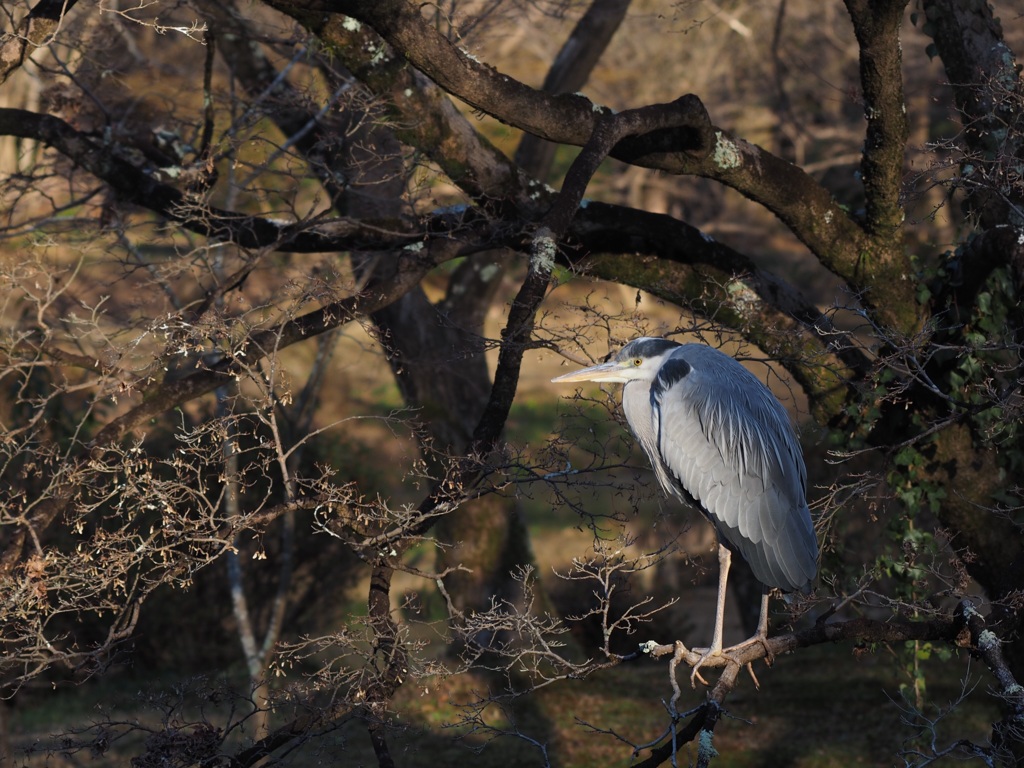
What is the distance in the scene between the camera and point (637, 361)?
4703 mm

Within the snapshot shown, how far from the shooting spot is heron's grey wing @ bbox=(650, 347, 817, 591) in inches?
176

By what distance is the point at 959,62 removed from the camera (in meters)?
5.72

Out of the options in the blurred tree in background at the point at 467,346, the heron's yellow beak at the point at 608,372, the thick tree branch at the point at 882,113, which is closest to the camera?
the blurred tree in background at the point at 467,346

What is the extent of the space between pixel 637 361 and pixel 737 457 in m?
0.56

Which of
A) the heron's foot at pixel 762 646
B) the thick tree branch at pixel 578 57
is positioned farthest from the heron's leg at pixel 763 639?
the thick tree branch at pixel 578 57

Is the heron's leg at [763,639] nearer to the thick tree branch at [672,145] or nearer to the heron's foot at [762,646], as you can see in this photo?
the heron's foot at [762,646]

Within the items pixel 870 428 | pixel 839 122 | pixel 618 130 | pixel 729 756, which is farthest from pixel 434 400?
pixel 839 122

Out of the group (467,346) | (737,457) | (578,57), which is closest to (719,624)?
(737,457)

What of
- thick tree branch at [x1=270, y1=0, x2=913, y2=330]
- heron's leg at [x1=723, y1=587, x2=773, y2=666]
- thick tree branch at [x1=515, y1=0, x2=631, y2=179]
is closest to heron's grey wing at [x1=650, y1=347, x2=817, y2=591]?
heron's leg at [x1=723, y1=587, x2=773, y2=666]

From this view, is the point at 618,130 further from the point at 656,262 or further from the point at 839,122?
the point at 839,122

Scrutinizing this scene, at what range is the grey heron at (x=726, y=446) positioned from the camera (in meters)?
4.47

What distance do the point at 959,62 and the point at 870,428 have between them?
1865 mm

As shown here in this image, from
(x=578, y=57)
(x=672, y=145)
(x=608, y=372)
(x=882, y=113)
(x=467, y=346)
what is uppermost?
(x=578, y=57)

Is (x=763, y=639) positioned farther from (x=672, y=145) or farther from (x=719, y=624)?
(x=672, y=145)
